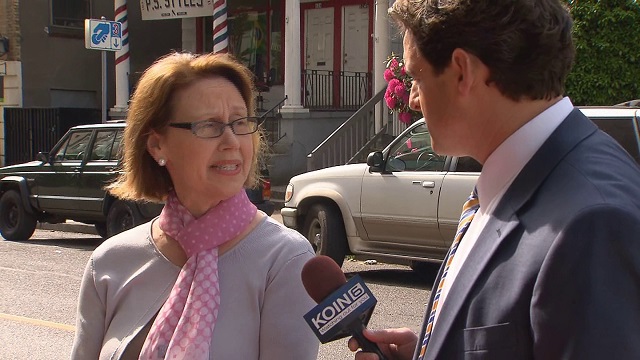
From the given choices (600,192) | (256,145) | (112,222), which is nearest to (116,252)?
(256,145)

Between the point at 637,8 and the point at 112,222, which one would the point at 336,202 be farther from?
the point at 637,8

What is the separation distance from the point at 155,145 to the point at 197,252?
43cm

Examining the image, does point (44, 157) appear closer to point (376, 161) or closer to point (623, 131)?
point (376, 161)

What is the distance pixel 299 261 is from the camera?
8.34 ft

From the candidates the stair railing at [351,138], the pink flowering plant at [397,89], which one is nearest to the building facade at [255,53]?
the stair railing at [351,138]

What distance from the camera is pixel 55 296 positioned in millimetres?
9273

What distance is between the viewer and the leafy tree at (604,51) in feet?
40.1

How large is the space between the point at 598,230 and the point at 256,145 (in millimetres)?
1556

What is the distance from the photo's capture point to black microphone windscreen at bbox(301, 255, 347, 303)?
7.09 feet

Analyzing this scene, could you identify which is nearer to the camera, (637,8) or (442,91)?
(442,91)

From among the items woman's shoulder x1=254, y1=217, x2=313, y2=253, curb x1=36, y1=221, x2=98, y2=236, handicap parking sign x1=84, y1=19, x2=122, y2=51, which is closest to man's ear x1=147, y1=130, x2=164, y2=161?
woman's shoulder x1=254, y1=217, x2=313, y2=253

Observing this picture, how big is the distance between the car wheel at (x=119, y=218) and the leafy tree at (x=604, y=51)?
641 centimetres

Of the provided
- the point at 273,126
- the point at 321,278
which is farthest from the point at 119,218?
the point at 321,278

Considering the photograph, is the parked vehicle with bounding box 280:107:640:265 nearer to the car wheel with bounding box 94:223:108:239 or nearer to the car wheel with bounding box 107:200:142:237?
the car wheel with bounding box 107:200:142:237
